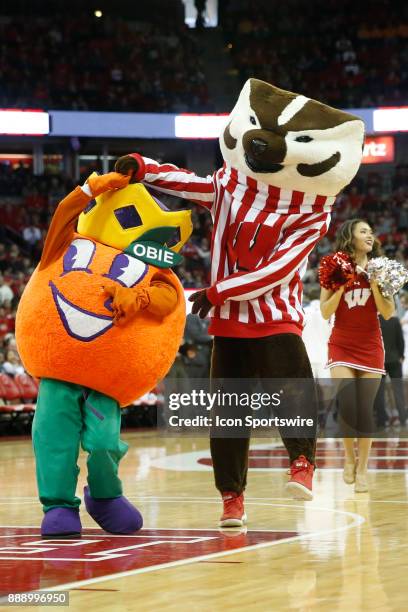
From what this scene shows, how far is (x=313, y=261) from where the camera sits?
73.0 feet

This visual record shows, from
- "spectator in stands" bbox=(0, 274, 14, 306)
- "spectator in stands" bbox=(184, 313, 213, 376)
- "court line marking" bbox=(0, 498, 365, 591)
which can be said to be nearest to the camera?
"court line marking" bbox=(0, 498, 365, 591)

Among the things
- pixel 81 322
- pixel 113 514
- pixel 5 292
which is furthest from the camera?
pixel 5 292

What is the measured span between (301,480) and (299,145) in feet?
5.16

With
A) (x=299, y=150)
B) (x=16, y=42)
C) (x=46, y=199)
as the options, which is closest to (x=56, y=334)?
(x=299, y=150)

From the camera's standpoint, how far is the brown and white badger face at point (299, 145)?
5586 millimetres

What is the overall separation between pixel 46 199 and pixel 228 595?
21.2m

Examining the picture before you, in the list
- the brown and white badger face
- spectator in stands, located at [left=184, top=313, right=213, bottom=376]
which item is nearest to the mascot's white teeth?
the brown and white badger face

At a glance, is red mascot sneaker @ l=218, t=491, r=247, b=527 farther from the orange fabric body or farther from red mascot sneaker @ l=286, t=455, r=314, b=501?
the orange fabric body

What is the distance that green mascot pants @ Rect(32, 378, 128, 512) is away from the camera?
17.7 feet

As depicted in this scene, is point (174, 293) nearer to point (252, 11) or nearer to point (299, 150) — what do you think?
point (299, 150)

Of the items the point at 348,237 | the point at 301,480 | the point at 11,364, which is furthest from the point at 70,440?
the point at 11,364

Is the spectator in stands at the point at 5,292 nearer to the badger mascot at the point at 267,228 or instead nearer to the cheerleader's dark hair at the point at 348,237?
the cheerleader's dark hair at the point at 348,237

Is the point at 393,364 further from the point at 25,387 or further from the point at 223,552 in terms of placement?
the point at 223,552

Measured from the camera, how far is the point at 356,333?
7.85 metres
